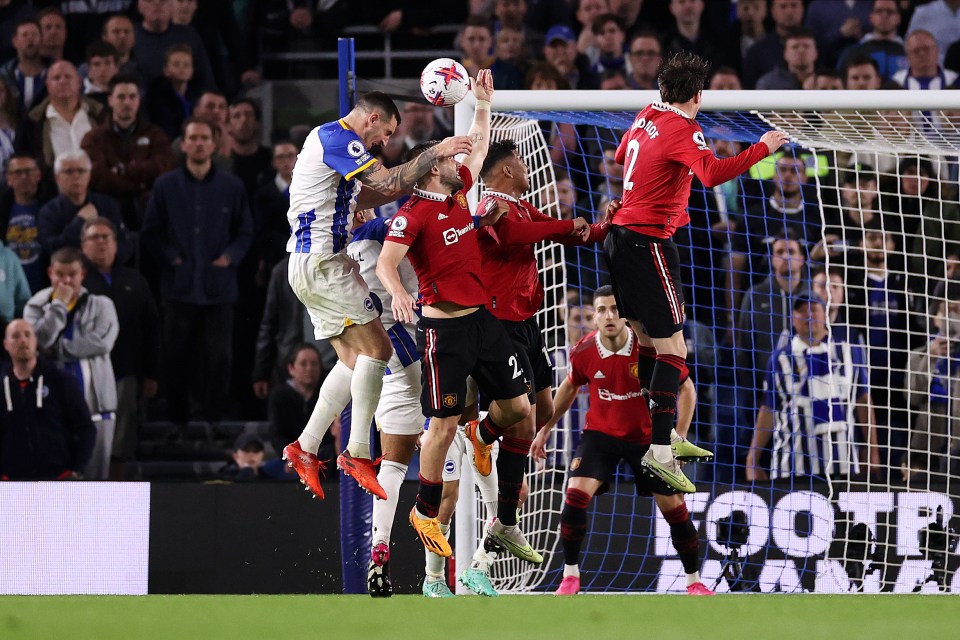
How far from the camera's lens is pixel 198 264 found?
10.8m

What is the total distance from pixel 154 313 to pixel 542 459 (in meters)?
4.22

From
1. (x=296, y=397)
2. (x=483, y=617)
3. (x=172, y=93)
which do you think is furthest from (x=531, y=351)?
(x=172, y=93)

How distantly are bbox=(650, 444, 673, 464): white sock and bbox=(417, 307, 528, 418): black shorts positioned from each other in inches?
28.6

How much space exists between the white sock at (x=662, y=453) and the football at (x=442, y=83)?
201cm

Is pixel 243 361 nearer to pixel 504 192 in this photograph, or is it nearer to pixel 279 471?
pixel 279 471

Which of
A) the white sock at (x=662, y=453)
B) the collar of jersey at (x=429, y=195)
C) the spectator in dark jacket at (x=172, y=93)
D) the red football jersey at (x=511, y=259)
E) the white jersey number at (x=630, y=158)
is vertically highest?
the spectator in dark jacket at (x=172, y=93)

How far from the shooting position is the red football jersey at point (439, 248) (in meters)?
6.50

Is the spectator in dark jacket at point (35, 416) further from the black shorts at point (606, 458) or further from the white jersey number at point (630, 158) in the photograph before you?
the white jersey number at point (630, 158)

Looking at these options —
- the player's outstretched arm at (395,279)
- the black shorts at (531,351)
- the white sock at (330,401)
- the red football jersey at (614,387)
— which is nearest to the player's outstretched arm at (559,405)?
the red football jersey at (614,387)

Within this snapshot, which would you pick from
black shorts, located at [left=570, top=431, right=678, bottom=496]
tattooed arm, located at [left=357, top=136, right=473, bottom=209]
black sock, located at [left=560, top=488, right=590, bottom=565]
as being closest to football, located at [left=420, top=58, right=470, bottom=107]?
tattooed arm, located at [left=357, top=136, right=473, bottom=209]

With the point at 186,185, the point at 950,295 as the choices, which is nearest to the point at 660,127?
the point at 950,295

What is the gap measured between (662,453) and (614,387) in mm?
1975

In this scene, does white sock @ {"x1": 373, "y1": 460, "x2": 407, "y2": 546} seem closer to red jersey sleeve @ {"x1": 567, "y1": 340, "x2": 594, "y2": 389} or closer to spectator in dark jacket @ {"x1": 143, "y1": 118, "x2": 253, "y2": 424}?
red jersey sleeve @ {"x1": 567, "y1": 340, "x2": 594, "y2": 389}

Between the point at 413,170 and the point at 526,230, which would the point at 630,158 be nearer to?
the point at 526,230
